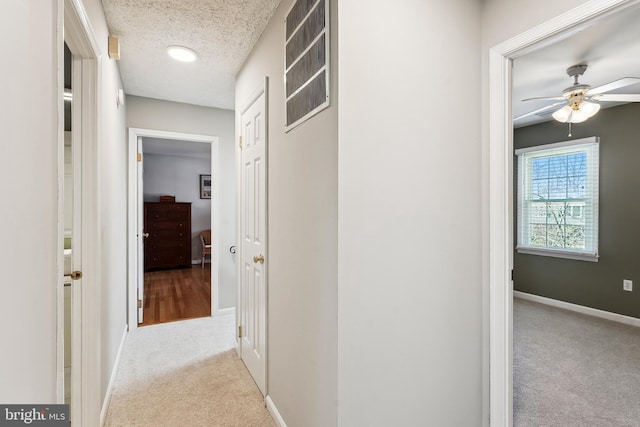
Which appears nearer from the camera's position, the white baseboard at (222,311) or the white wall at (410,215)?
the white wall at (410,215)

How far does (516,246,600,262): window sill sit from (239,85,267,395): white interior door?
13.7ft

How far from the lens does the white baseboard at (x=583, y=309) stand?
3.61 metres

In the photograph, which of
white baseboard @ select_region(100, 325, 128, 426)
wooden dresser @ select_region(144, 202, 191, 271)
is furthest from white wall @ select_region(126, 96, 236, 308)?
wooden dresser @ select_region(144, 202, 191, 271)

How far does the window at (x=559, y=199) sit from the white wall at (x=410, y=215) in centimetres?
342

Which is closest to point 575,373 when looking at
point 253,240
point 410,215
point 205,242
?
point 410,215

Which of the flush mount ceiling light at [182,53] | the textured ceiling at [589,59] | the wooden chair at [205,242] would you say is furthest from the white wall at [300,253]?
the wooden chair at [205,242]

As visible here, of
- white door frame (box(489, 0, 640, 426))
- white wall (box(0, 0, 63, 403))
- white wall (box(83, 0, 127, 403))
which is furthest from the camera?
white wall (box(83, 0, 127, 403))

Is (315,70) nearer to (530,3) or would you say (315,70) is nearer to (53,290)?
(530,3)

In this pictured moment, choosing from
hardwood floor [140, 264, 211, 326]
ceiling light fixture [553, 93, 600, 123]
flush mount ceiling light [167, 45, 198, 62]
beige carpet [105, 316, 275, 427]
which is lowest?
beige carpet [105, 316, 275, 427]

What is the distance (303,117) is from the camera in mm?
1556

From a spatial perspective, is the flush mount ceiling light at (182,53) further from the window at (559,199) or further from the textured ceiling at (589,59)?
the window at (559,199)

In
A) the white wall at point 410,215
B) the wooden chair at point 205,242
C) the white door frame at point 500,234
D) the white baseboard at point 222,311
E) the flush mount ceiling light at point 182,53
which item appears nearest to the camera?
the white wall at point 410,215

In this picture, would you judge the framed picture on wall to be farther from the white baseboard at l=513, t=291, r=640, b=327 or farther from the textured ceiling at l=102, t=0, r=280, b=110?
the white baseboard at l=513, t=291, r=640, b=327

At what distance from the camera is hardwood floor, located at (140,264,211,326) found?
12.6 ft
